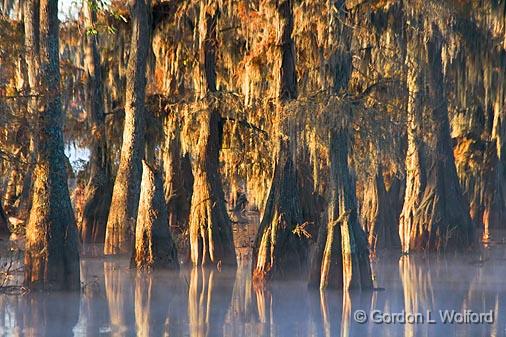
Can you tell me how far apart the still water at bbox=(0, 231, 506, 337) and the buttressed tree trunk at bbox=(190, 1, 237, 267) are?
0.83 m

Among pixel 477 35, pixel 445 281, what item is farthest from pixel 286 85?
pixel 477 35

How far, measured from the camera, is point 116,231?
80.3 feet

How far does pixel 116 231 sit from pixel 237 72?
455 centimetres

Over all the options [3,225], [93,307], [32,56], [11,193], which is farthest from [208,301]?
[11,193]

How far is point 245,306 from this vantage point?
16.4m

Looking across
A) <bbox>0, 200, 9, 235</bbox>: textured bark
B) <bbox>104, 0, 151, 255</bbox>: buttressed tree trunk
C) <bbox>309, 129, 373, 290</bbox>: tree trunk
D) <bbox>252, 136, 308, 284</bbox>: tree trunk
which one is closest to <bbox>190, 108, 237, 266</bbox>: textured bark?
<bbox>104, 0, 151, 255</bbox>: buttressed tree trunk

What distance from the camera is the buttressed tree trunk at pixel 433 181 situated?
970 inches

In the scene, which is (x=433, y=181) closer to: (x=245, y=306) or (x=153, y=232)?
(x=153, y=232)

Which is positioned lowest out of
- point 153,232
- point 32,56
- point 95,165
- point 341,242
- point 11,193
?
point 341,242

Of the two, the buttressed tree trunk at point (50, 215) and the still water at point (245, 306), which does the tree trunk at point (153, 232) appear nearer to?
the still water at point (245, 306)

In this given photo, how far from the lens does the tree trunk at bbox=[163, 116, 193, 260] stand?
81.4 feet

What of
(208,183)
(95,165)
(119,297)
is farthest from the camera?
(95,165)

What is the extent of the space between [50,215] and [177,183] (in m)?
9.36

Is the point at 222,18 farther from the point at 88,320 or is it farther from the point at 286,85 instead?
the point at 88,320
